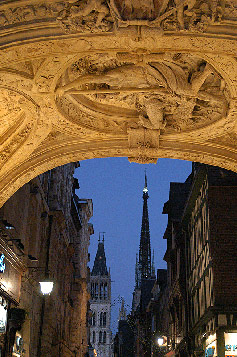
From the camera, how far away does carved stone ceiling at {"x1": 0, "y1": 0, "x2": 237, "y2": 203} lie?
5711mm

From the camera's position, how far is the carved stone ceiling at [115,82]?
5711 mm

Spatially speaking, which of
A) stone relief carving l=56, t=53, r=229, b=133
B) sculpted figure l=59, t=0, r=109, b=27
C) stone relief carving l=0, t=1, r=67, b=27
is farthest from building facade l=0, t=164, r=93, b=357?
sculpted figure l=59, t=0, r=109, b=27

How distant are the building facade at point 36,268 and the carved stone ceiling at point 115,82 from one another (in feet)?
11.6

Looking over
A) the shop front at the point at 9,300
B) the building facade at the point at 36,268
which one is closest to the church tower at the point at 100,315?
the building facade at the point at 36,268

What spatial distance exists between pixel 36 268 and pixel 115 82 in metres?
9.81

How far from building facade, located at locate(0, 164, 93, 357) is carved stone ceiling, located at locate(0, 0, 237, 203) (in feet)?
11.6

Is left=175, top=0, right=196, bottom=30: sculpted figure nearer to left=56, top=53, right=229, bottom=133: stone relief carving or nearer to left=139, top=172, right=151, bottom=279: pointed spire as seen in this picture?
left=56, top=53, right=229, bottom=133: stone relief carving

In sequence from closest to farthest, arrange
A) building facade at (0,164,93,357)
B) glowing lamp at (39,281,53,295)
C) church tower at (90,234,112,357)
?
building facade at (0,164,93,357)
glowing lamp at (39,281,53,295)
church tower at (90,234,112,357)

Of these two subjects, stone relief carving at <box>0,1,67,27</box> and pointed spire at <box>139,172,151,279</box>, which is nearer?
stone relief carving at <box>0,1,67,27</box>

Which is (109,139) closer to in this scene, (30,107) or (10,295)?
(30,107)

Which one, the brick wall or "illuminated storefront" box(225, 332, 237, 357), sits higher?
the brick wall

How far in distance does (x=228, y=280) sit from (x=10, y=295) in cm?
771

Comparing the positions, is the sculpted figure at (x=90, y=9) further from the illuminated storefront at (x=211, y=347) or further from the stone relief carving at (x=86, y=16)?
the illuminated storefront at (x=211, y=347)

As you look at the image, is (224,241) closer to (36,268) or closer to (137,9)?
(36,268)
